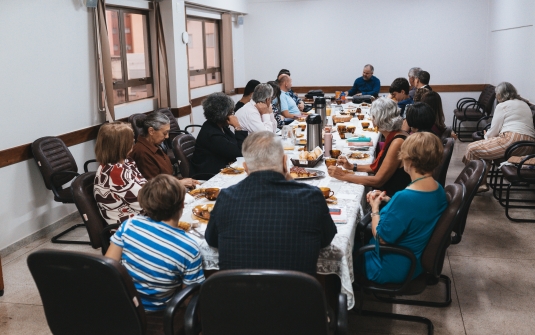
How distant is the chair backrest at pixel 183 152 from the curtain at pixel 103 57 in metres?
1.42

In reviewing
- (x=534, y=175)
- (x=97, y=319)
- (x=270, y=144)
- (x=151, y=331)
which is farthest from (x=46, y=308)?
(x=534, y=175)

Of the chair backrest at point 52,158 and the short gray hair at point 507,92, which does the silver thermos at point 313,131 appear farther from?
the short gray hair at point 507,92

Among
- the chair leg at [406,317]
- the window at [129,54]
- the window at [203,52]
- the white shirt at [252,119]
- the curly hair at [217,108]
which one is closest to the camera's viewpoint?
the chair leg at [406,317]

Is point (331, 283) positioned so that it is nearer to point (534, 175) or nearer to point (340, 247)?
point (340, 247)

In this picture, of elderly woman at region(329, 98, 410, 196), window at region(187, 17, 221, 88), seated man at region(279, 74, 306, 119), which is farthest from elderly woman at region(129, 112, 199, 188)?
window at region(187, 17, 221, 88)

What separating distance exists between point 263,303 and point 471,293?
7.29 ft

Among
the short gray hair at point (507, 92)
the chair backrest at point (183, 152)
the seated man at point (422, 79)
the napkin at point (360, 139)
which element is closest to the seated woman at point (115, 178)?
the chair backrest at point (183, 152)

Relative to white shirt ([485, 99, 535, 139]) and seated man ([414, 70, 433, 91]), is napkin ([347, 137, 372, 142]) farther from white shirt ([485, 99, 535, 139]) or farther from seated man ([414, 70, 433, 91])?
seated man ([414, 70, 433, 91])

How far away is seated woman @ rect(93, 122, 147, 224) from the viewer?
297 centimetres

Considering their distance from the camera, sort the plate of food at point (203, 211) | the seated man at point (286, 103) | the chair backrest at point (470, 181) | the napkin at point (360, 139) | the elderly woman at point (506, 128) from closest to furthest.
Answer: the plate of food at point (203, 211) → the chair backrest at point (470, 181) → the napkin at point (360, 139) → the elderly woman at point (506, 128) → the seated man at point (286, 103)

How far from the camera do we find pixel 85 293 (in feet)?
5.87

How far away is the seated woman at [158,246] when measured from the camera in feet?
6.73

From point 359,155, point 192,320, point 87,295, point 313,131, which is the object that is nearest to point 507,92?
point 359,155

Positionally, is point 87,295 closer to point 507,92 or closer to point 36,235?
point 36,235
